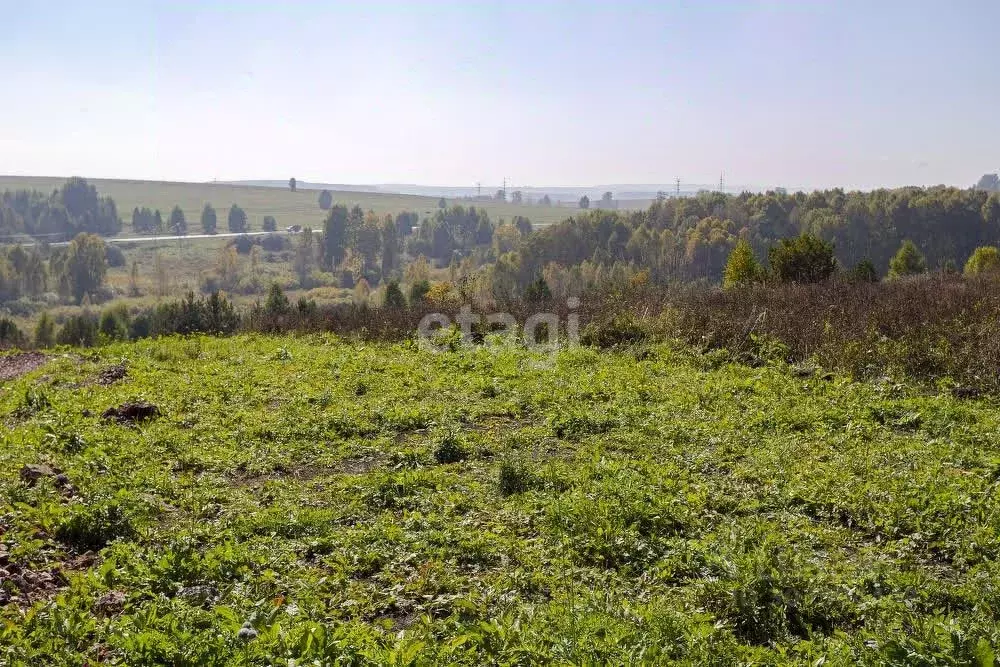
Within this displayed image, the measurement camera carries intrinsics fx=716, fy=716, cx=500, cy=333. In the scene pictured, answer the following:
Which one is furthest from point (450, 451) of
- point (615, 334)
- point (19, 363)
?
point (19, 363)

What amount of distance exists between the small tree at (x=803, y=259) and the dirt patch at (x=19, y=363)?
19.6 meters

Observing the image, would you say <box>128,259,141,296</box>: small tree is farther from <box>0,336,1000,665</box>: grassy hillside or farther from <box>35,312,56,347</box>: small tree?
<box>0,336,1000,665</box>: grassy hillside

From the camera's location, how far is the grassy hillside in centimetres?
384

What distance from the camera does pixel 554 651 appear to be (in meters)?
3.67

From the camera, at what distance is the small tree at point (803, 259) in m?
22.8

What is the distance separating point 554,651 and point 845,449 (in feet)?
16.2

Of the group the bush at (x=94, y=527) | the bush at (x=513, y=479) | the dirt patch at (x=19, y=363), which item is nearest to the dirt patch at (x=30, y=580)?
the bush at (x=94, y=527)

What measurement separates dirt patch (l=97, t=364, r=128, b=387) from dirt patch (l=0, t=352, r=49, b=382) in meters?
1.35

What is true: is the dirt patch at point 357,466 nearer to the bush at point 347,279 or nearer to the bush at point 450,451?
the bush at point 450,451

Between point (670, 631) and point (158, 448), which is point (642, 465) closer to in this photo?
point (670, 631)

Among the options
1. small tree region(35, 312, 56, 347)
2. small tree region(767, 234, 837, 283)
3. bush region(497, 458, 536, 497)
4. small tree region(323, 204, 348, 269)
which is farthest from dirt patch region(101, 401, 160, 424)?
small tree region(323, 204, 348, 269)

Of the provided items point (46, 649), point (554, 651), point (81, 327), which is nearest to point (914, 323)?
point (554, 651)

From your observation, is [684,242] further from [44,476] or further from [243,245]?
[243,245]

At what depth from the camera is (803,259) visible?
76.8 feet
